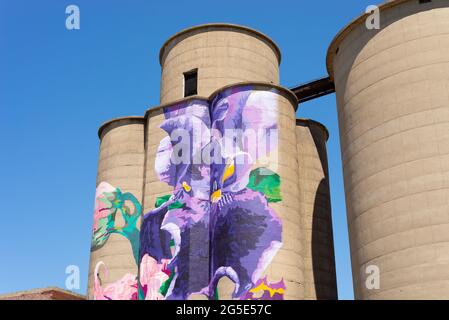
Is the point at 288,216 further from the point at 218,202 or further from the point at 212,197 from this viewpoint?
the point at 212,197

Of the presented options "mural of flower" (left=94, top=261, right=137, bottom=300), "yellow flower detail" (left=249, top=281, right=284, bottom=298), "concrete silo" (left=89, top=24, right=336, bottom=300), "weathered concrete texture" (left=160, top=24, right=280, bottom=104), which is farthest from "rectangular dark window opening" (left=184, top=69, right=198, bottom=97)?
"yellow flower detail" (left=249, top=281, right=284, bottom=298)

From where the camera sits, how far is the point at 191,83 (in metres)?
41.6

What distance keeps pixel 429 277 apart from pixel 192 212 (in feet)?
48.4

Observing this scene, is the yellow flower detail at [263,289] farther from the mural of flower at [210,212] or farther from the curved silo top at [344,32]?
the curved silo top at [344,32]

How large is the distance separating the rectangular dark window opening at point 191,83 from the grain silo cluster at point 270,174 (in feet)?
0.66

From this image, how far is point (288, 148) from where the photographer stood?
111ft

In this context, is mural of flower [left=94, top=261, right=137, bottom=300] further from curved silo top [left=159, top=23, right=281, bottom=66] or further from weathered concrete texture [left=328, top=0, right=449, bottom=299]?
curved silo top [left=159, top=23, right=281, bottom=66]

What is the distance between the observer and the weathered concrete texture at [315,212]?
35281 mm

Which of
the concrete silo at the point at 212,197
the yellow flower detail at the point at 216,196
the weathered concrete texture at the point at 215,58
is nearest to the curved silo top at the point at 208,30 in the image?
the weathered concrete texture at the point at 215,58

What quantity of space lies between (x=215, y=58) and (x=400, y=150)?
61.2 ft

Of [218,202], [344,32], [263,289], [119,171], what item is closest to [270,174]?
[218,202]
